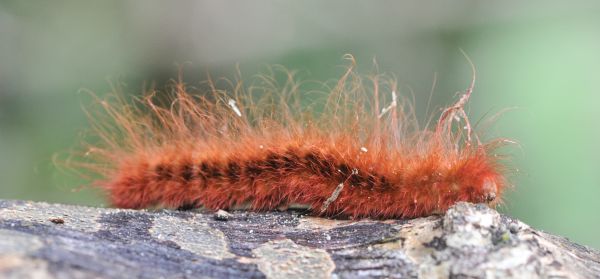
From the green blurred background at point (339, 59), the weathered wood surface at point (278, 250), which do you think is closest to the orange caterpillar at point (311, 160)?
the weathered wood surface at point (278, 250)

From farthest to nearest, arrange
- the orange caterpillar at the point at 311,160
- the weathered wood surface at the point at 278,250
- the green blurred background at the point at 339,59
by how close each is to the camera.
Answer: the green blurred background at the point at 339,59
the orange caterpillar at the point at 311,160
the weathered wood surface at the point at 278,250

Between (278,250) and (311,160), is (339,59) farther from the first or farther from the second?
(278,250)

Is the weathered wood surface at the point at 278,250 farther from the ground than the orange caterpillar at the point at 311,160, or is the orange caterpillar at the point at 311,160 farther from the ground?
the orange caterpillar at the point at 311,160

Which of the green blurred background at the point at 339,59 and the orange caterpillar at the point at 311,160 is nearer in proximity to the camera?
the orange caterpillar at the point at 311,160

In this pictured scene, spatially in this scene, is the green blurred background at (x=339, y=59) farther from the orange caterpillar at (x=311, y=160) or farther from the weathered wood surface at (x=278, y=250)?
the weathered wood surface at (x=278, y=250)

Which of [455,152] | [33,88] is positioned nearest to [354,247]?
[455,152]
